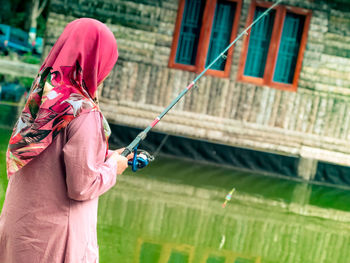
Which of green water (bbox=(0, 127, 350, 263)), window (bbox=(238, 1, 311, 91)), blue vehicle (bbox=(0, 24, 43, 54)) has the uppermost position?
window (bbox=(238, 1, 311, 91))

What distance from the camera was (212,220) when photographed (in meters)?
5.88

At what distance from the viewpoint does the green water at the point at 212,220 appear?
473 cm

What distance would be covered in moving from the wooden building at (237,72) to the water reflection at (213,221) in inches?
45.8

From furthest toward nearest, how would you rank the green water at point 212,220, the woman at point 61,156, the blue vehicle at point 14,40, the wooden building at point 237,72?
the blue vehicle at point 14,40
the wooden building at point 237,72
the green water at point 212,220
the woman at point 61,156

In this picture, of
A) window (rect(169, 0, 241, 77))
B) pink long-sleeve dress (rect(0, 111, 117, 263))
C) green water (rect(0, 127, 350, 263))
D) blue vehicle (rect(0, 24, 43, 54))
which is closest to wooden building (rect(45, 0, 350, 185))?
window (rect(169, 0, 241, 77))

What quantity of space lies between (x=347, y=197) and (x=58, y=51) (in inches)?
299

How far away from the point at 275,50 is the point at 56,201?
7.94 meters

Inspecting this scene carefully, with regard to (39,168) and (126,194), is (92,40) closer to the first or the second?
(39,168)

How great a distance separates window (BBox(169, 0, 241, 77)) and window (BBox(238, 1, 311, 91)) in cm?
43

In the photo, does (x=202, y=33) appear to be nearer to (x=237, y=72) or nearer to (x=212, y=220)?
(x=237, y=72)

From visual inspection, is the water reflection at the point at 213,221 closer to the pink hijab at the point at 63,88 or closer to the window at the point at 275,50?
the window at the point at 275,50

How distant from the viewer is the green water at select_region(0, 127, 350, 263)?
4.73 m

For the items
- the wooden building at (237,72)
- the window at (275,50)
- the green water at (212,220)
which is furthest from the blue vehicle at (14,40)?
the green water at (212,220)

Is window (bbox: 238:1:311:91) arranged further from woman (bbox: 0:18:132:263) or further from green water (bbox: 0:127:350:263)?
woman (bbox: 0:18:132:263)
